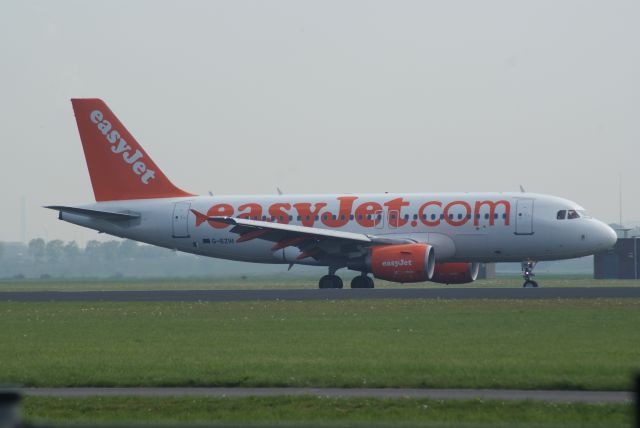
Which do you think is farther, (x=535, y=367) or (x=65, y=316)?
(x=65, y=316)

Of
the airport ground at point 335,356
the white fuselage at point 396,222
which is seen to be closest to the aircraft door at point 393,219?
the white fuselage at point 396,222

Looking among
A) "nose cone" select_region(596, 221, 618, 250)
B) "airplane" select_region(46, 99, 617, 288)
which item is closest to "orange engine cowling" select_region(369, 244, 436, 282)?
"airplane" select_region(46, 99, 617, 288)

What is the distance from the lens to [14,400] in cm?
746

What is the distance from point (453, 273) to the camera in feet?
164

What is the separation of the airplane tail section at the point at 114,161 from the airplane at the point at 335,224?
0.05 m

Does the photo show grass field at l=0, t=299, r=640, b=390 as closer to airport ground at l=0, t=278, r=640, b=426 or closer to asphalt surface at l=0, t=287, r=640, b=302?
airport ground at l=0, t=278, r=640, b=426

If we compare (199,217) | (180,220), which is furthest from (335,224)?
→ (180,220)

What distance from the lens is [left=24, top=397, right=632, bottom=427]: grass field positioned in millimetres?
14430

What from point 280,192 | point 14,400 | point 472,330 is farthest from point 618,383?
point 280,192

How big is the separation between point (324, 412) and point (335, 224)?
112 feet

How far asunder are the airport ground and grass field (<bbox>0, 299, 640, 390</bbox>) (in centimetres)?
4

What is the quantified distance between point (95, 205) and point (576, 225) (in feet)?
71.2

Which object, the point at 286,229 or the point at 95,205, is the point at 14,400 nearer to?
the point at 286,229

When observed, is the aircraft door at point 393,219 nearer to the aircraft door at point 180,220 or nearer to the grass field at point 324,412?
the aircraft door at point 180,220
